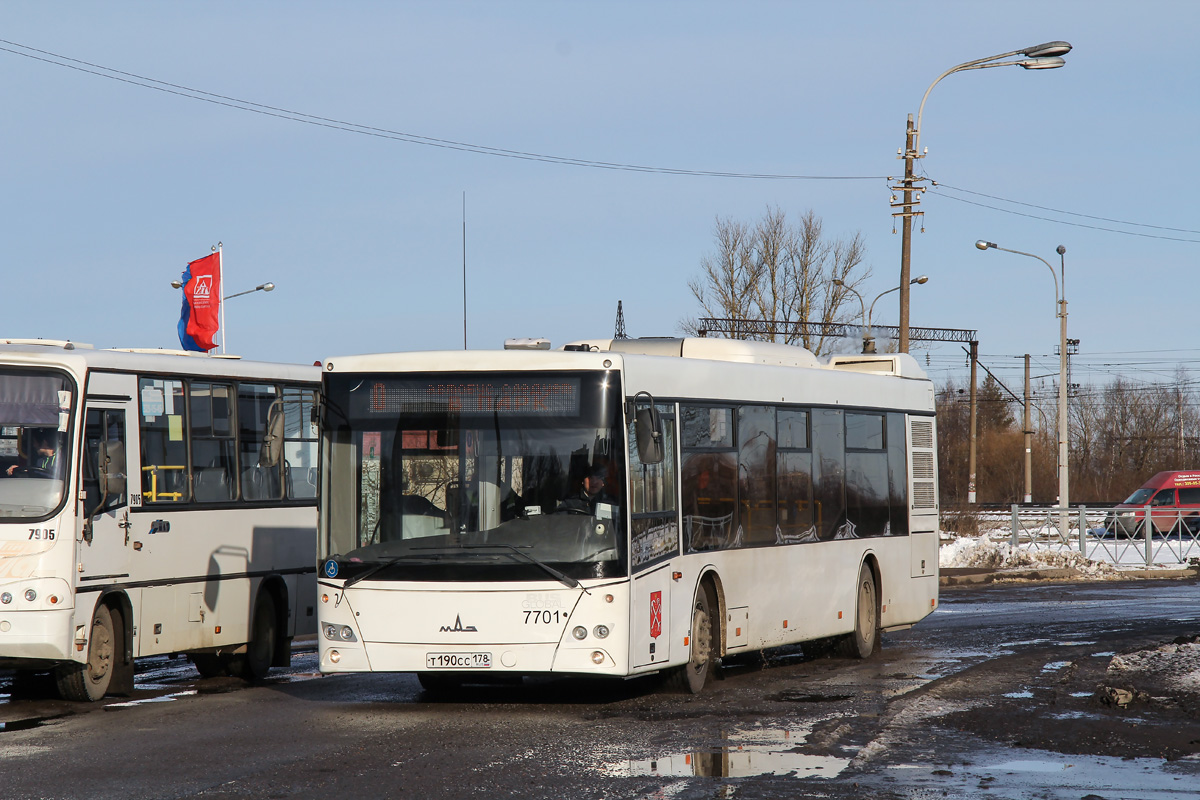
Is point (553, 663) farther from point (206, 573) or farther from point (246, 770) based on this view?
point (206, 573)

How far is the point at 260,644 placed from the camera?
48.0ft

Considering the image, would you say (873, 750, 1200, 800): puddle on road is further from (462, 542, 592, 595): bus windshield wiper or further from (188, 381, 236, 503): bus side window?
(188, 381, 236, 503): bus side window

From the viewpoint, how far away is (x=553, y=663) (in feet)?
36.2

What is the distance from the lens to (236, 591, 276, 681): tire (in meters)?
14.5

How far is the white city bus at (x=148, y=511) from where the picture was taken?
11570mm

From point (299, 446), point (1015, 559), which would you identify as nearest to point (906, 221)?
point (1015, 559)

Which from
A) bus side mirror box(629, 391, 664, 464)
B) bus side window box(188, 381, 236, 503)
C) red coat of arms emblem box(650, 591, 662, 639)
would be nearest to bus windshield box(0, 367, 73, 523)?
bus side window box(188, 381, 236, 503)

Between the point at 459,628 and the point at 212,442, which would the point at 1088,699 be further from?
the point at 212,442

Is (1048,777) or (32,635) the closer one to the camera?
(1048,777)

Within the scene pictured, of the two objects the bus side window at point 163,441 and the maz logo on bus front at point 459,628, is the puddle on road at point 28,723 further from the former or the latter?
the maz logo on bus front at point 459,628

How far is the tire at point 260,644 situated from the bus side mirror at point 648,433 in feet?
16.2

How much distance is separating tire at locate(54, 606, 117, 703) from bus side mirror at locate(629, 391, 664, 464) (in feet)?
14.9

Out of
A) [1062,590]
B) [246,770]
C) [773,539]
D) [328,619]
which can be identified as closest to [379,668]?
[328,619]

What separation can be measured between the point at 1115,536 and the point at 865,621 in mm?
21805
